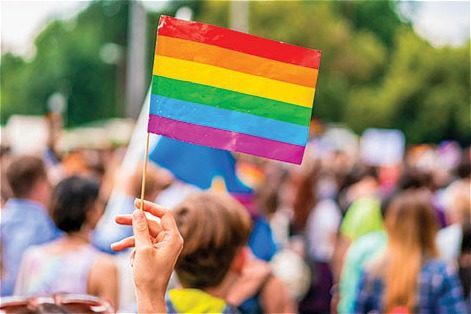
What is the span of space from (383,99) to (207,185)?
4116cm

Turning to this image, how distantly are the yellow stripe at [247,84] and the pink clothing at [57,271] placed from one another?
1623 mm

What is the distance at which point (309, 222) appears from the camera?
7531 mm

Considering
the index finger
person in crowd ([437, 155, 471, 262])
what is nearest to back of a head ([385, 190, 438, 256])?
person in crowd ([437, 155, 471, 262])

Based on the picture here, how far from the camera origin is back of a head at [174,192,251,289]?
2998 mm

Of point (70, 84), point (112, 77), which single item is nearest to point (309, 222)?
point (70, 84)

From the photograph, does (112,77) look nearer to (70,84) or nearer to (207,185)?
(70,84)

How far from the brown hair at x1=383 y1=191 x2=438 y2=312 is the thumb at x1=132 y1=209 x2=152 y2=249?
2141 mm

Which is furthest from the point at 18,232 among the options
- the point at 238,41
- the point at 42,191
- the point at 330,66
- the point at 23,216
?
the point at 330,66

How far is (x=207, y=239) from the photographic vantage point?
301 cm

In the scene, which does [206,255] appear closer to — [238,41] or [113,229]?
[238,41]

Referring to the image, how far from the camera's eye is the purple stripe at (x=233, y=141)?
2.56 meters

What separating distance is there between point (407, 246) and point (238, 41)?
1.88 m

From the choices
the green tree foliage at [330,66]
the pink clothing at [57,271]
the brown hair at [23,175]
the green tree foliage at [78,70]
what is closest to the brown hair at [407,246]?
the pink clothing at [57,271]

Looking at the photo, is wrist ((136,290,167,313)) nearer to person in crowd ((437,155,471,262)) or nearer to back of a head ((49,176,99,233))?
back of a head ((49,176,99,233))
